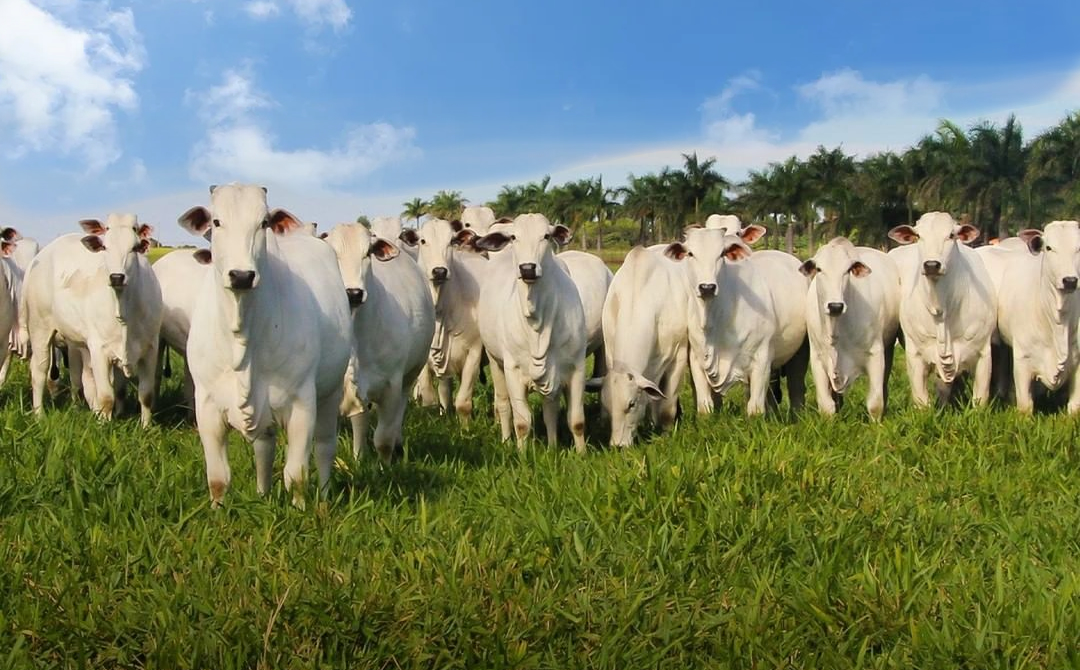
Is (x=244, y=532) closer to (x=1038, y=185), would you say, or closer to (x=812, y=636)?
(x=812, y=636)

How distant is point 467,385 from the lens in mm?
9328

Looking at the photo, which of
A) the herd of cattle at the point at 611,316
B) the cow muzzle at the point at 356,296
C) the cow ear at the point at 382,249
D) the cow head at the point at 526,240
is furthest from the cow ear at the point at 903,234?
the cow muzzle at the point at 356,296

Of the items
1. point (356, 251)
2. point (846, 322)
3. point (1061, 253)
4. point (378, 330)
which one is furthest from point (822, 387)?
point (356, 251)

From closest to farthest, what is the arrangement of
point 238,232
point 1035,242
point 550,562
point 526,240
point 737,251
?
point 550,562
point 238,232
point 526,240
point 737,251
point 1035,242

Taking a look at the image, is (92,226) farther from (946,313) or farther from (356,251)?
(946,313)

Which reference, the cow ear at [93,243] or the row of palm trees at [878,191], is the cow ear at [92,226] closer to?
the cow ear at [93,243]

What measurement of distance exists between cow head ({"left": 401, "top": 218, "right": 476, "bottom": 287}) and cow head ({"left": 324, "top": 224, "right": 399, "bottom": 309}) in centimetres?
225

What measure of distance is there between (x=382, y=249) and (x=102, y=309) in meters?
3.05

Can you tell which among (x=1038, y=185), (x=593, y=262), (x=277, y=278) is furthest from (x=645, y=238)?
(x=277, y=278)

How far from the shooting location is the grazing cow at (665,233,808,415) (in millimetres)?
8492

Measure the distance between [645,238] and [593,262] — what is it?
57.5 meters

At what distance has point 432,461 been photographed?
7.19 m

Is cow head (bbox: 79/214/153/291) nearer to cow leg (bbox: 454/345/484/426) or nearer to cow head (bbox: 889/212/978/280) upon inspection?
cow leg (bbox: 454/345/484/426)

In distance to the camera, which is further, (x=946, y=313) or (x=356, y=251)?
(x=946, y=313)
